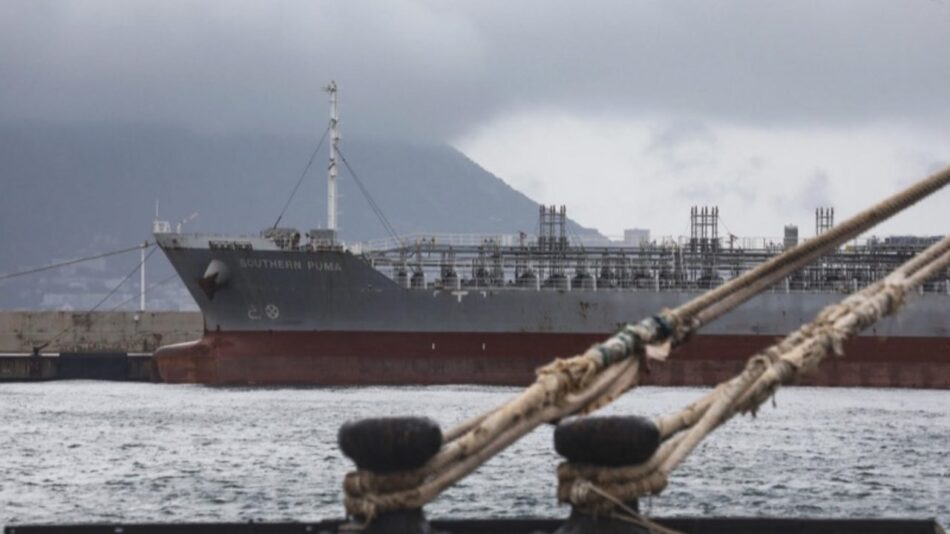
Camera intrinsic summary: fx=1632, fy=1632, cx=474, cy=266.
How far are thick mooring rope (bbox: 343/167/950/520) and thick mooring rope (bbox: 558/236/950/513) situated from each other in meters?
0.32

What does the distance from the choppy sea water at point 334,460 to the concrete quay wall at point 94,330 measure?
24573 millimetres

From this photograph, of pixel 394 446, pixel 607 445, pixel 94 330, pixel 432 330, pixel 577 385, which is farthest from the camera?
pixel 94 330

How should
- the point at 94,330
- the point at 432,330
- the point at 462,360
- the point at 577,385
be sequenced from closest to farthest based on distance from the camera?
the point at 577,385 < the point at 462,360 < the point at 432,330 < the point at 94,330

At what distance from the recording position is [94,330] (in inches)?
3024

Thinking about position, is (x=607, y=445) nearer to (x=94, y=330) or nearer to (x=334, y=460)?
(x=334, y=460)

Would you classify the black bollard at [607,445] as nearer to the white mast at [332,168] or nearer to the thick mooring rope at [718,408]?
the thick mooring rope at [718,408]

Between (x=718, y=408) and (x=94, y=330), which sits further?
(x=94, y=330)

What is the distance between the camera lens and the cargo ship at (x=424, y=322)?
52.8 m

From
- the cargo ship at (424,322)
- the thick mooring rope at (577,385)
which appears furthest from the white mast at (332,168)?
the thick mooring rope at (577,385)

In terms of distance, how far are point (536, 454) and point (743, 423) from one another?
42.8 ft

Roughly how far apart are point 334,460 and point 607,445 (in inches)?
867

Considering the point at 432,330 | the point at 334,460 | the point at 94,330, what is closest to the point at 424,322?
the point at 432,330

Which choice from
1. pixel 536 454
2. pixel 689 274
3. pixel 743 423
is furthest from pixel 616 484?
pixel 689 274

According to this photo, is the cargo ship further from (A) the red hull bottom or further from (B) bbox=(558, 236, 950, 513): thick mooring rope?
(B) bbox=(558, 236, 950, 513): thick mooring rope
